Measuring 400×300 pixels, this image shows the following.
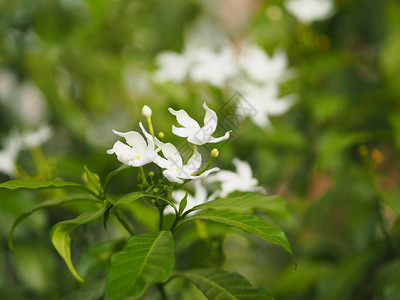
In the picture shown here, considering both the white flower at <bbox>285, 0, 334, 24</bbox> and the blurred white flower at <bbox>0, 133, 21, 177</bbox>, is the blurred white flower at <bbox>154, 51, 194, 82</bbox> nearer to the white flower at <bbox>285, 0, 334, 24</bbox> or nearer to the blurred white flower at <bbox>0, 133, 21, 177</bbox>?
the white flower at <bbox>285, 0, 334, 24</bbox>

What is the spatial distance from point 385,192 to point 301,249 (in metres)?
0.49

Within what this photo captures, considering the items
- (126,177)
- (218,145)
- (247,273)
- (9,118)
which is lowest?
(247,273)

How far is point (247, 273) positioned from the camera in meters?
1.25

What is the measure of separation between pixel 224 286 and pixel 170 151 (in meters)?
0.18

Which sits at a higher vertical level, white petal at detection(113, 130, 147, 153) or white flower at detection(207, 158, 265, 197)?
white petal at detection(113, 130, 147, 153)

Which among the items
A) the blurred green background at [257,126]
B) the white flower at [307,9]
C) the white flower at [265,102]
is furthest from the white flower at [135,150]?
the white flower at [307,9]

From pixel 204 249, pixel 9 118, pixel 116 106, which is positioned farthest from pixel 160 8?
pixel 204 249

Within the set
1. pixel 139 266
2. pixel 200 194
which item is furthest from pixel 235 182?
pixel 139 266

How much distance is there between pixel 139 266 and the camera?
0.42 metres

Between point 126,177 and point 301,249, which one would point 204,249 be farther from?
point 301,249

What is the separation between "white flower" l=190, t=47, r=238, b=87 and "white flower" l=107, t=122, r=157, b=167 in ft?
2.02

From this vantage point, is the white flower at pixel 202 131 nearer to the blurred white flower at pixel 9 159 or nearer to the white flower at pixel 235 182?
the white flower at pixel 235 182

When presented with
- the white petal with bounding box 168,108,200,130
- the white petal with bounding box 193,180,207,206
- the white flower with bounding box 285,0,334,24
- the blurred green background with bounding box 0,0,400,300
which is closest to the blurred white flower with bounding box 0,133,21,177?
the blurred green background with bounding box 0,0,400,300

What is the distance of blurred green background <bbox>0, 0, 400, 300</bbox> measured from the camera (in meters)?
0.94
